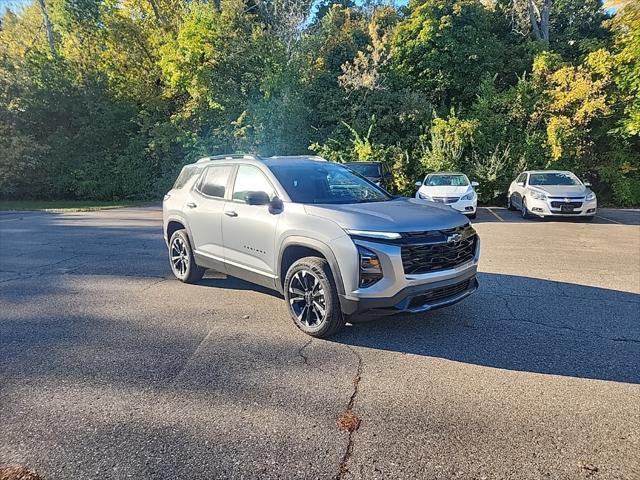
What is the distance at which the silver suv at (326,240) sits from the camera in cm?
400

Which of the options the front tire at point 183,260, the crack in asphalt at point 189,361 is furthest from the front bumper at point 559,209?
the crack in asphalt at point 189,361

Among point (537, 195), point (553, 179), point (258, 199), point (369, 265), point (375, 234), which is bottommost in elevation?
point (369, 265)

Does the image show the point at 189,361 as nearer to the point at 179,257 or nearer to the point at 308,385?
the point at 308,385

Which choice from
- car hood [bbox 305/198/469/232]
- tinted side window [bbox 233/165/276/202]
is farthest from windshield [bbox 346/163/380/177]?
car hood [bbox 305/198/469/232]

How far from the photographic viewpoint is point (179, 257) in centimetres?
663

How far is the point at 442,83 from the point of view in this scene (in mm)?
23141

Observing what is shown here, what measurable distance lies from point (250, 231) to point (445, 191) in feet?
32.0

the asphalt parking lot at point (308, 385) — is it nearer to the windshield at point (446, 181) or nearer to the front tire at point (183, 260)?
the front tire at point (183, 260)

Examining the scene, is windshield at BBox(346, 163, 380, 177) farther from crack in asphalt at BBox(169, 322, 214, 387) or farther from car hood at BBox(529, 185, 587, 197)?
crack in asphalt at BBox(169, 322, 214, 387)

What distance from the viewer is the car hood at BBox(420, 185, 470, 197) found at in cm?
1328

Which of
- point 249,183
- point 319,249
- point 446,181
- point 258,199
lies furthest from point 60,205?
point 319,249

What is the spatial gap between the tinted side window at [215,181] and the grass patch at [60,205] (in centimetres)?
1494

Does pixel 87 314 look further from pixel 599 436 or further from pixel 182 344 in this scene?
pixel 599 436

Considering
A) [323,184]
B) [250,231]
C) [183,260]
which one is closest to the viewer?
[250,231]
